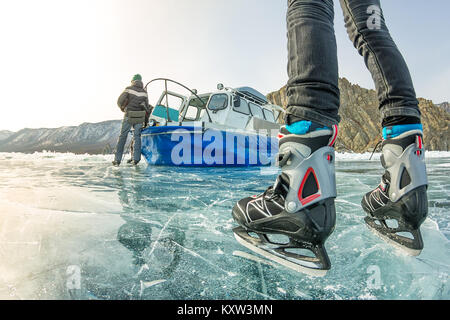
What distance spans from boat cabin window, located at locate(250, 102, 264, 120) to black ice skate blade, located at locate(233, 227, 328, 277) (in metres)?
7.07

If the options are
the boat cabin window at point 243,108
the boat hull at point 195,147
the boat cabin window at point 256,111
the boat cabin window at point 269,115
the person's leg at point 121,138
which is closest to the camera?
the boat hull at point 195,147

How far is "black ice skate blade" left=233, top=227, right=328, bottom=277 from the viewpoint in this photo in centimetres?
70

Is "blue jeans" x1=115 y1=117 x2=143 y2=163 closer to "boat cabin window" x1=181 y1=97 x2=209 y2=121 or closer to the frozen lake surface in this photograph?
"boat cabin window" x1=181 y1=97 x2=209 y2=121

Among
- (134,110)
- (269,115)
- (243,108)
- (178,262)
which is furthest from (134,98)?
(178,262)

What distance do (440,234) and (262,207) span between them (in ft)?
3.02

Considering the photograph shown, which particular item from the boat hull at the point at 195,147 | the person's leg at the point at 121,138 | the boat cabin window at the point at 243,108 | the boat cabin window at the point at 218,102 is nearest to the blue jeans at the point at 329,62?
the boat hull at the point at 195,147

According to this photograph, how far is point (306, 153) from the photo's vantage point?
2.56ft

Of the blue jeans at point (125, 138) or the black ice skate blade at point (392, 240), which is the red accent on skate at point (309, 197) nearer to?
the black ice skate blade at point (392, 240)

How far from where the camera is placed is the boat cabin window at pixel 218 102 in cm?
688

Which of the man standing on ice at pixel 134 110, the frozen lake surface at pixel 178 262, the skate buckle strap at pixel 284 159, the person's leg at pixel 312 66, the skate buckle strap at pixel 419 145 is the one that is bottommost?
the frozen lake surface at pixel 178 262

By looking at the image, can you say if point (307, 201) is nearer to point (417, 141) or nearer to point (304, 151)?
point (304, 151)

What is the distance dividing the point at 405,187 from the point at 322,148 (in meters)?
0.42

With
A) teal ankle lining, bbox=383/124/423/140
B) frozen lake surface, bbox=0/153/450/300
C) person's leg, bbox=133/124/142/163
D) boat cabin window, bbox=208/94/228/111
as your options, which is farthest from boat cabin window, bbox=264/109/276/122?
teal ankle lining, bbox=383/124/423/140

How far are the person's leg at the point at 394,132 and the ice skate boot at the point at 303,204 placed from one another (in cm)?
34
